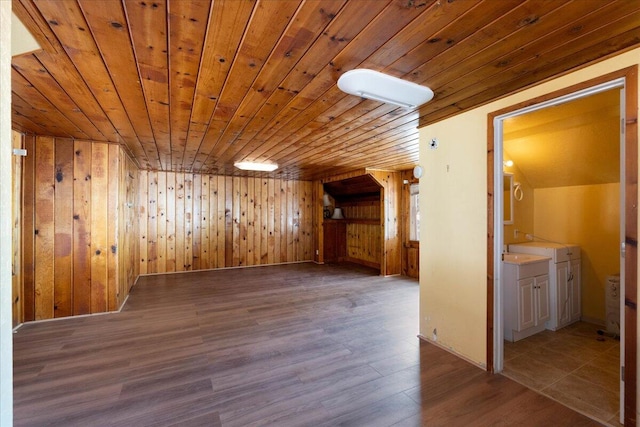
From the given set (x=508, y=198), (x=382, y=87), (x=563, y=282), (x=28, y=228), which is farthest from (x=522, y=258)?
(x=28, y=228)

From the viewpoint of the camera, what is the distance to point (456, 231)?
253cm

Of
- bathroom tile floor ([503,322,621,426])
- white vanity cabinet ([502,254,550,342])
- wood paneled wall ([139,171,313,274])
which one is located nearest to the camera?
bathroom tile floor ([503,322,621,426])

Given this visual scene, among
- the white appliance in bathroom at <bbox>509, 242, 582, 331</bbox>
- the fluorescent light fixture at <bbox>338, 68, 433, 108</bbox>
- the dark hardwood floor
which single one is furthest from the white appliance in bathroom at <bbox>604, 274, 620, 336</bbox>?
the fluorescent light fixture at <bbox>338, 68, 433, 108</bbox>

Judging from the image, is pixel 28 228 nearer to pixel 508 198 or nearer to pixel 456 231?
pixel 456 231

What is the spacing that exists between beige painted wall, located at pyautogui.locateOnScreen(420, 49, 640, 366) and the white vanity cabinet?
1.97 feet

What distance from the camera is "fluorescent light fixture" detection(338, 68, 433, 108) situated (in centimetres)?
172

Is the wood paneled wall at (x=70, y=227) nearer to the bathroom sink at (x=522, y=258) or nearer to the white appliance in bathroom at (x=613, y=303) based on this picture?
the bathroom sink at (x=522, y=258)

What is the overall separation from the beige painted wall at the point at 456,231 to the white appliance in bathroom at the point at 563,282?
1.35 meters

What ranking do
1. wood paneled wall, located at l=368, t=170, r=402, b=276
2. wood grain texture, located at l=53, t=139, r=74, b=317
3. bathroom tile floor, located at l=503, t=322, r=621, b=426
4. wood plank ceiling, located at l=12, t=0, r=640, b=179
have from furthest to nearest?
wood paneled wall, located at l=368, t=170, r=402, b=276, wood grain texture, located at l=53, t=139, r=74, b=317, bathroom tile floor, located at l=503, t=322, r=621, b=426, wood plank ceiling, located at l=12, t=0, r=640, b=179

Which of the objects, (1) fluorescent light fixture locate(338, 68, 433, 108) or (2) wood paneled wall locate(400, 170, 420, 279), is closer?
(1) fluorescent light fixture locate(338, 68, 433, 108)

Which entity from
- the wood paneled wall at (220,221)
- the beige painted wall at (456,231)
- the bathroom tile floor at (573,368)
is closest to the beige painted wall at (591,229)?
the bathroom tile floor at (573,368)

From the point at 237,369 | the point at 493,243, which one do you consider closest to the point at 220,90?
the point at 237,369

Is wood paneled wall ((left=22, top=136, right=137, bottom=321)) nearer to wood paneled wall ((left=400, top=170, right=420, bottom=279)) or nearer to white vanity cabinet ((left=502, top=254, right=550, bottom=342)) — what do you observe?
white vanity cabinet ((left=502, top=254, right=550, bottom=342))

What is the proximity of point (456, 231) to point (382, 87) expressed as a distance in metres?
1.43
